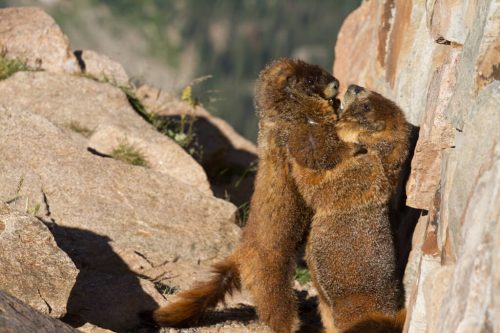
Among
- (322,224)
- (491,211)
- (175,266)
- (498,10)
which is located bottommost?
(175,266)

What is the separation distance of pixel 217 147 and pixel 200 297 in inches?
172

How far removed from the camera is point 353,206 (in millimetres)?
6000

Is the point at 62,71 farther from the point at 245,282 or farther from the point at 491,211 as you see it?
the point at 491,211

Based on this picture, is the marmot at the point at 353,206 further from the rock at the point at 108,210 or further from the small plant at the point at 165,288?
the rock at the point at 108,210

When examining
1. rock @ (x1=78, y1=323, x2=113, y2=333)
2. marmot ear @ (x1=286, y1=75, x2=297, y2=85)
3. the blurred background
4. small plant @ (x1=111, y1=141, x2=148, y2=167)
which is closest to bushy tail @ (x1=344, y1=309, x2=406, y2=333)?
rock @ (x1=78, y1=323, x2=113, y2=333)

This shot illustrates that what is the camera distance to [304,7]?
26.9m

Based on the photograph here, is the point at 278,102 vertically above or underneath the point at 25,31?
above

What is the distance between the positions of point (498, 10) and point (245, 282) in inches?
108

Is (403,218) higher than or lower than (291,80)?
lower

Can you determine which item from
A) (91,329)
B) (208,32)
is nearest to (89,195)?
(91,329)

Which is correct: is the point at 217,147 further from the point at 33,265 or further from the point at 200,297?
the point at 33,265

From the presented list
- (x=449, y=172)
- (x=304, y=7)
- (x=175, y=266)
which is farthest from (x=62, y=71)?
(x=304, y=7)

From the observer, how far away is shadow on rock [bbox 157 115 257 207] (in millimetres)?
9516

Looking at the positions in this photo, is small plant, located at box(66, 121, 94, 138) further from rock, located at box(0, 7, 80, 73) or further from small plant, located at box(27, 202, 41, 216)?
small plant, located at box(27, 202, 41, 216)
